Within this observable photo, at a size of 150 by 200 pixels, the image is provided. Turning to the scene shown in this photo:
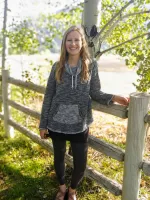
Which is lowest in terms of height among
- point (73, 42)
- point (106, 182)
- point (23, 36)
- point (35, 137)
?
point (106, 182)

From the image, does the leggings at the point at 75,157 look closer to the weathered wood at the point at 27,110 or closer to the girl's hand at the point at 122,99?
the girl's hand at the point at 122,99

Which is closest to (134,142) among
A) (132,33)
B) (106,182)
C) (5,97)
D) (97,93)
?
(97,93)

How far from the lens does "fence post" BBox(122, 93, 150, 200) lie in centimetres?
278

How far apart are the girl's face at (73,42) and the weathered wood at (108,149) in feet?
3.87

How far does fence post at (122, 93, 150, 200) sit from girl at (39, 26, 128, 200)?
0.19 m

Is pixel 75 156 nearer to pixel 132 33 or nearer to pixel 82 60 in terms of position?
pixel 82 60

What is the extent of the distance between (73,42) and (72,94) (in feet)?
1.80

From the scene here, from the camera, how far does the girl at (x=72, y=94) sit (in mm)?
2967

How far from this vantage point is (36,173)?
13.9ft

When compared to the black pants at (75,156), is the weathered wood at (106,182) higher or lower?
lower

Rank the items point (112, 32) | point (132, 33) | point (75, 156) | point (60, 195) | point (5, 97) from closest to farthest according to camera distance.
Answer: point (75, 156), point (60, 195), point (112, 32), point (132, 33), point (5, 97)

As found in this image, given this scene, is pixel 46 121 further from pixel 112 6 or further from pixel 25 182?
pixel 112 6

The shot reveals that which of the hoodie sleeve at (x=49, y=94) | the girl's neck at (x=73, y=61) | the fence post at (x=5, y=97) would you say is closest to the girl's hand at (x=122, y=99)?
the girl's neck at (x=73, y=61)

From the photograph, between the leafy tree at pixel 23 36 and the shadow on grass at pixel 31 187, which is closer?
the shadow on grass at pixel 31 187
